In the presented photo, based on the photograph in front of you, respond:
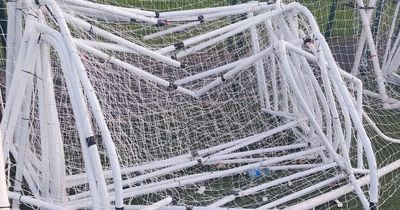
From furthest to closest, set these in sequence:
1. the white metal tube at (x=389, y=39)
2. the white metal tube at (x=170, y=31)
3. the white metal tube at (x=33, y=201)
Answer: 1. the white metal tube at (x=389, y=39)
2. the white metal tube at (x=170, y=31)
3. the white metal tube at (x=33, y=201)

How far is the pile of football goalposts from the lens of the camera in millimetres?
2844

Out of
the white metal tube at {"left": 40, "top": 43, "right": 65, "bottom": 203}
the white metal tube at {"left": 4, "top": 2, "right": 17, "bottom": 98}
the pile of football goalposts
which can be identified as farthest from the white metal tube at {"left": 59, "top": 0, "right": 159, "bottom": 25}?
the white metal tube at {"left": 40, "top": 43, "right": 65, "bottom": 203}

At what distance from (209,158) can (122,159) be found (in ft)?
2.21

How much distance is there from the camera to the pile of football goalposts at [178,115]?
2.84 meters

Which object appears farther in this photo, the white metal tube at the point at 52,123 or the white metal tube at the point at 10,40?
the white metal tube at the point at 10,40

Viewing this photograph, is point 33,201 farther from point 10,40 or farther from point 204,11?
point 204,11

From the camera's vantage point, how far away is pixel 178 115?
4023 millimetres

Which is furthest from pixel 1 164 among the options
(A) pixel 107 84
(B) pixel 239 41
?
(B) pixel 239 41

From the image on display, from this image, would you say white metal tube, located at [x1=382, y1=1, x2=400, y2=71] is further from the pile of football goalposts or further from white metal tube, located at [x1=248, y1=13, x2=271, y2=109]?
white metal tube, located at [x1=248, y1=13, x2=271, y2=109]

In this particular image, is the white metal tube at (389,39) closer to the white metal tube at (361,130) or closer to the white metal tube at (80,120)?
the white metal tube at (361,130)

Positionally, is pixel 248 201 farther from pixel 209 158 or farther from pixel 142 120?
pixel 142 120

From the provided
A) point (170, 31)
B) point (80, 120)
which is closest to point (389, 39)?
point (170, 31)

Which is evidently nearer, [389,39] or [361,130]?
[361,130]

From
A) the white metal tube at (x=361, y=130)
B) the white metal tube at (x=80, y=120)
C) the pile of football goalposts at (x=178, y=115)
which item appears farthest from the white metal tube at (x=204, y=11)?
the white metal tube at (x=80, y=120)
